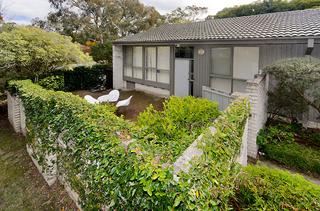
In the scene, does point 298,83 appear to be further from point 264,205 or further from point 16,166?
point 16,166

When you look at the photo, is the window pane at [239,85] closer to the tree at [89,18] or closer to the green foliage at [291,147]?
the green foliage at [291,147]

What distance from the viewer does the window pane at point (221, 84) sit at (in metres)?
10.8

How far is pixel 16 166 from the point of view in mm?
7789

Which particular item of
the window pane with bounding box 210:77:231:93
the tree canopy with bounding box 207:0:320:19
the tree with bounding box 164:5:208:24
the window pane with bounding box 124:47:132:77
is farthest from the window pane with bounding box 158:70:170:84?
the tree with bounding box 164:5:208:24

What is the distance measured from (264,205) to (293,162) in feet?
14.1

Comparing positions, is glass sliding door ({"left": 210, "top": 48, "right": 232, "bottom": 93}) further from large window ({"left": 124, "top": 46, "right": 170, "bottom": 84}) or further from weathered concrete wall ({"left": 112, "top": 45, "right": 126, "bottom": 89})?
weathered concrete wall ({"left": 112, "top": 45, "right": 126, "bottom": 89})

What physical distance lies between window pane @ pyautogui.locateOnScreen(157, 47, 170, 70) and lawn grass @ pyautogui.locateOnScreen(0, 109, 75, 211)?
8161mm

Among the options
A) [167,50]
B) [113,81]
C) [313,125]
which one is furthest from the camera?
[113,81]

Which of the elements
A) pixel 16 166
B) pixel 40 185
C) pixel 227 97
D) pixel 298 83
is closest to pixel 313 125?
pixel 298 83

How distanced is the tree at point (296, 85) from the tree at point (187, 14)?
32.9 m

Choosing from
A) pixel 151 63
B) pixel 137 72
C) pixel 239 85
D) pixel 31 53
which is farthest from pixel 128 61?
pixel 239 85

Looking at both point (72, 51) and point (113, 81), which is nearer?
point (72, 51)

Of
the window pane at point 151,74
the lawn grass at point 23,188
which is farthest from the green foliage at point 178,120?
the window pane at point 151,74

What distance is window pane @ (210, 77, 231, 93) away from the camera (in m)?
10.8
